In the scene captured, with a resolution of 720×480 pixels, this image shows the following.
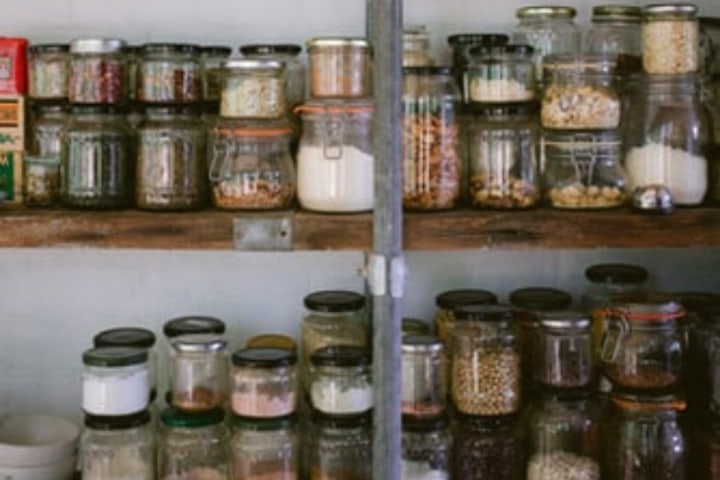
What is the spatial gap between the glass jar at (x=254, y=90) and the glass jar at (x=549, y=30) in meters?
0.46

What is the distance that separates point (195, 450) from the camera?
167 cm

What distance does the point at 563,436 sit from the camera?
169 centimetres

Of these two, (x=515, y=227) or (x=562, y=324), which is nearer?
(x=515, y=227)

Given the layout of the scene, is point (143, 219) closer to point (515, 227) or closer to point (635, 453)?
point (515, 227)

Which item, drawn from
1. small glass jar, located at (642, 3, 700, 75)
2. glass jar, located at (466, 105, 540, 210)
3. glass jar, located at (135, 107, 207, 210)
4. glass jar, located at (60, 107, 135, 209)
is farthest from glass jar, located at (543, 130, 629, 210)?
glass jar, located at (60, 107, 135, 209)

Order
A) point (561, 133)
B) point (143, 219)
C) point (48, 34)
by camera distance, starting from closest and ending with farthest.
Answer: point (143, 219), point (561, 133), point (48, 34)

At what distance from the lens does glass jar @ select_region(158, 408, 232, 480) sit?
5.44 feet

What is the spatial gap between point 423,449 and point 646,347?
39 centimetres

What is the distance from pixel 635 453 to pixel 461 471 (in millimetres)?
277

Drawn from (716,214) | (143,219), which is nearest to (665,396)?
(716,214)

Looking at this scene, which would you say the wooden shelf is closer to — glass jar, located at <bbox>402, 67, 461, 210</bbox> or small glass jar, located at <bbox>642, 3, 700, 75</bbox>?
glass jar, located at <bbox>402, 67, 461, 210</bbox>

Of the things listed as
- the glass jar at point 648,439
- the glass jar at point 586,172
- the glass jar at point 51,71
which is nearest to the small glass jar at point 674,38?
the glass jar at point 586,172

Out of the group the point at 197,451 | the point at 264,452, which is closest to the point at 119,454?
the point at 197,451

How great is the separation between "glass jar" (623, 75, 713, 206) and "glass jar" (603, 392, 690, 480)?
324mm
